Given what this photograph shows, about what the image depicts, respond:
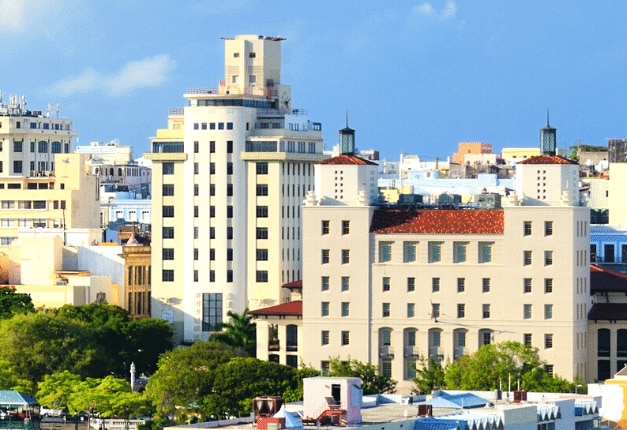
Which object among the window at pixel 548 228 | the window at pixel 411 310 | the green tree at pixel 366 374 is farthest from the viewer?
the window at pixel 411 310

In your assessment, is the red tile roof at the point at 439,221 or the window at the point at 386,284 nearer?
the red tile roof at the point at 439,221

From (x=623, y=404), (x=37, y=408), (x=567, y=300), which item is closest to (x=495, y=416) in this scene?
(x=623, y=404)

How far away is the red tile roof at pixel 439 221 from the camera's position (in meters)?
191

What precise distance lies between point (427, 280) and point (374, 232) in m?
4.94

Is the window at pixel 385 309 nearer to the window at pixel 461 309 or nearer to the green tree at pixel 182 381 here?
the window at pixel 461 309

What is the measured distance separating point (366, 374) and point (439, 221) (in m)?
14.8

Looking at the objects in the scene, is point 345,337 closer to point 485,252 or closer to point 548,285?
point 485,252

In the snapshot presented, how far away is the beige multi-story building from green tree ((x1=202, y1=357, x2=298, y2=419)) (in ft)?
63.6

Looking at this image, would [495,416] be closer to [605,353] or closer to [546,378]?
[546,378]

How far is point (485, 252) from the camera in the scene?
191 m

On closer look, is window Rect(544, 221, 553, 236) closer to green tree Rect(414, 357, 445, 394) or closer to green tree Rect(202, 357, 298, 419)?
green tree Rect(414, 357, 445, 394)

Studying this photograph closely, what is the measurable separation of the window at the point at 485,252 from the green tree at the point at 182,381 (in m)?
21.8

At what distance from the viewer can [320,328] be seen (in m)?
193

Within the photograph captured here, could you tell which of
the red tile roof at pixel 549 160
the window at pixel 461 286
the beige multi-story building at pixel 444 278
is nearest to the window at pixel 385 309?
the beige multi-story building at pixel 444 278
